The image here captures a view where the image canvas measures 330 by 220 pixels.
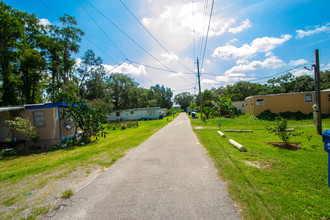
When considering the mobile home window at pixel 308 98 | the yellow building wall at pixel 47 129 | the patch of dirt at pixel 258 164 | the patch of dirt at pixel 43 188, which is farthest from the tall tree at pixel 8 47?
the mobile home window at pixel 308 98

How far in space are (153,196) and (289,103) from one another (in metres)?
22.2

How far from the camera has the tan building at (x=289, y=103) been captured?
667 inches

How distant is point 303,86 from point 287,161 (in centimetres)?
4559

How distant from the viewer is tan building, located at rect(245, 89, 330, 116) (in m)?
16.9

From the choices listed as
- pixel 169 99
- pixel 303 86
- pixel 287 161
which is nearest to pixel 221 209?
pixel 287 161

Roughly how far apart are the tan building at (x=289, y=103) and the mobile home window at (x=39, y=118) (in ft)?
73.7

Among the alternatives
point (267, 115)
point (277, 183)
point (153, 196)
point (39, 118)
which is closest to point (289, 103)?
point (267, 115)

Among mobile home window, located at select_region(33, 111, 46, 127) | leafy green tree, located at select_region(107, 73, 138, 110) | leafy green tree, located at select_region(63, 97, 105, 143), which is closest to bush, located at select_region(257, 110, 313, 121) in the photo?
leafy green tree, located at select_region(63, 97, 105, 143)

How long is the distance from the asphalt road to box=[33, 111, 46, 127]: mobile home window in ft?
26.3

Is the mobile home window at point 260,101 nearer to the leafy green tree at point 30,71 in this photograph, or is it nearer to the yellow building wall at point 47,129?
the yellow building wall at point 47,129

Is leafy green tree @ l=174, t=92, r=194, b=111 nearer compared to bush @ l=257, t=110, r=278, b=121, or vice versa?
bush @ l=257, t=110, r=278, b=121

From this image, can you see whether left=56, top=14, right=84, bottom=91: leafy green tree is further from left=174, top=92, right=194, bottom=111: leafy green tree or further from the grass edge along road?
left=174, top=92, right=194, bottom=111: leafy green tree

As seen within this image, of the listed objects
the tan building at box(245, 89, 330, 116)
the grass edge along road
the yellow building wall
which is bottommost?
the grass edge along road

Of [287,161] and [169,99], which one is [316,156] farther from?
[169,99]
